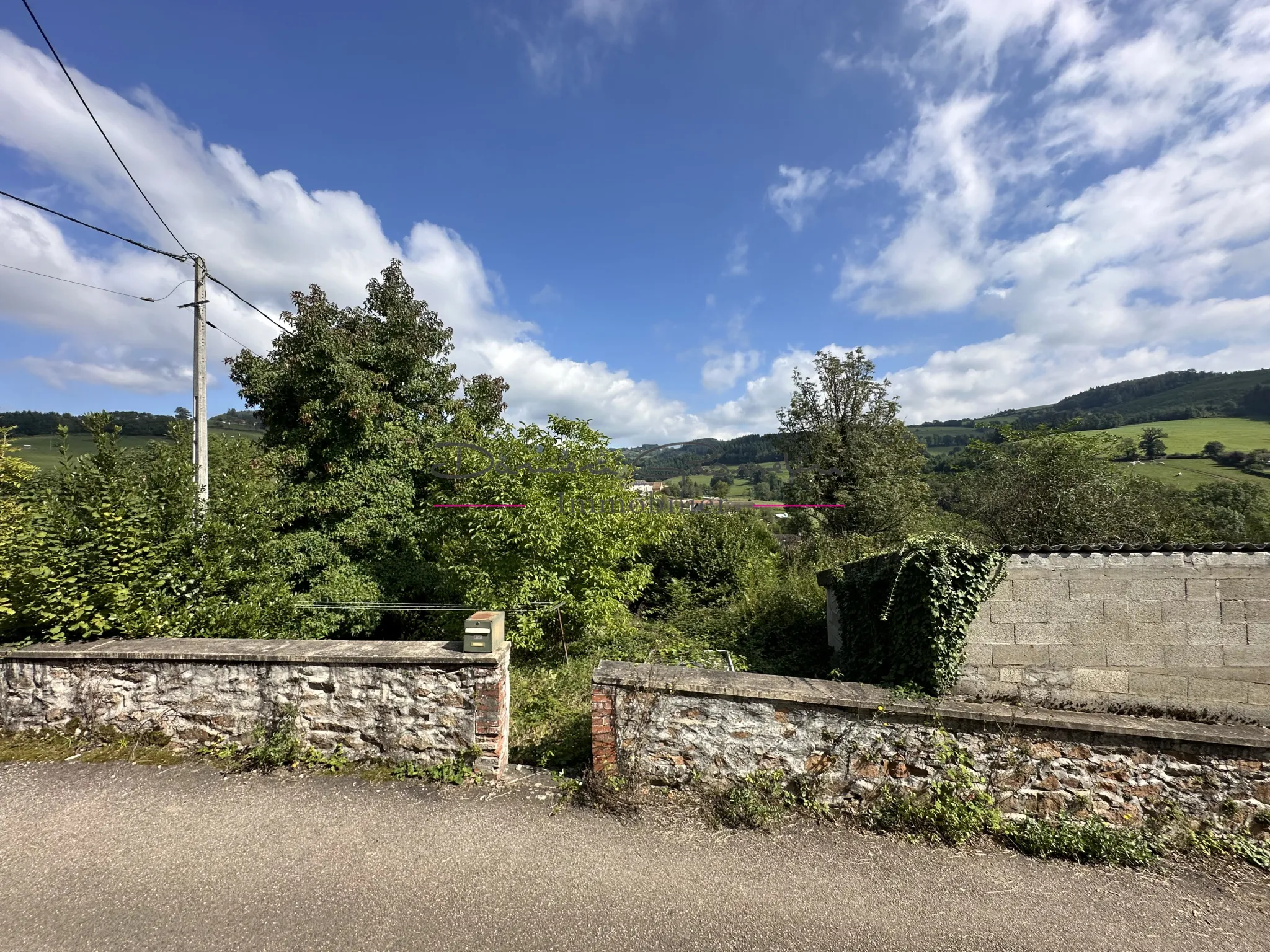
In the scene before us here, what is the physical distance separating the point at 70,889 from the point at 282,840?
889 mm

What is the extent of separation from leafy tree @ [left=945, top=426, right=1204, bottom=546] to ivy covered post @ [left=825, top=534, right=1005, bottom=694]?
224 inches

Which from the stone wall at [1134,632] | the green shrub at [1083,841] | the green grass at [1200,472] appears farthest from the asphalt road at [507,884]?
the green grass at [1200,472]

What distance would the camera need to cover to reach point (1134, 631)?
471 cm

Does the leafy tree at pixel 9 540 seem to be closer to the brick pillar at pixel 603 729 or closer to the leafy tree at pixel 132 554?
the leafy tree at pixel 132 554

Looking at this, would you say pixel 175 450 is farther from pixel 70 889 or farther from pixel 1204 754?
pixel 1204 754

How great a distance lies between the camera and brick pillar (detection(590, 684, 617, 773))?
3438 millimetres

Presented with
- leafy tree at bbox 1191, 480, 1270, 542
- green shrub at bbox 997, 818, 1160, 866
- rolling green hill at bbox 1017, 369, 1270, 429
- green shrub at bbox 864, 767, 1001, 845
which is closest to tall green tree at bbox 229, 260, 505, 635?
green shrub at bbox 864, 767, 1001, 845

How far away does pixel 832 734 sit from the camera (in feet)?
11.0

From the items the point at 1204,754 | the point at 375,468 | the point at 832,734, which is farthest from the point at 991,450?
the point at 375,468

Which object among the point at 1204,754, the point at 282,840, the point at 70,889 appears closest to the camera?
the point at 70,889

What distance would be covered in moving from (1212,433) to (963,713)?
2212 inches

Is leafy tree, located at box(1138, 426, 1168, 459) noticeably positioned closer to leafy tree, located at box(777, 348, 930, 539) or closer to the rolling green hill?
the rolling green hill

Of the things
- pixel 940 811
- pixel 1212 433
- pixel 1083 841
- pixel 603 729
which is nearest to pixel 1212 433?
pixel 1212 433

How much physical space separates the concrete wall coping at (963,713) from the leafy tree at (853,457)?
860 centimetres
